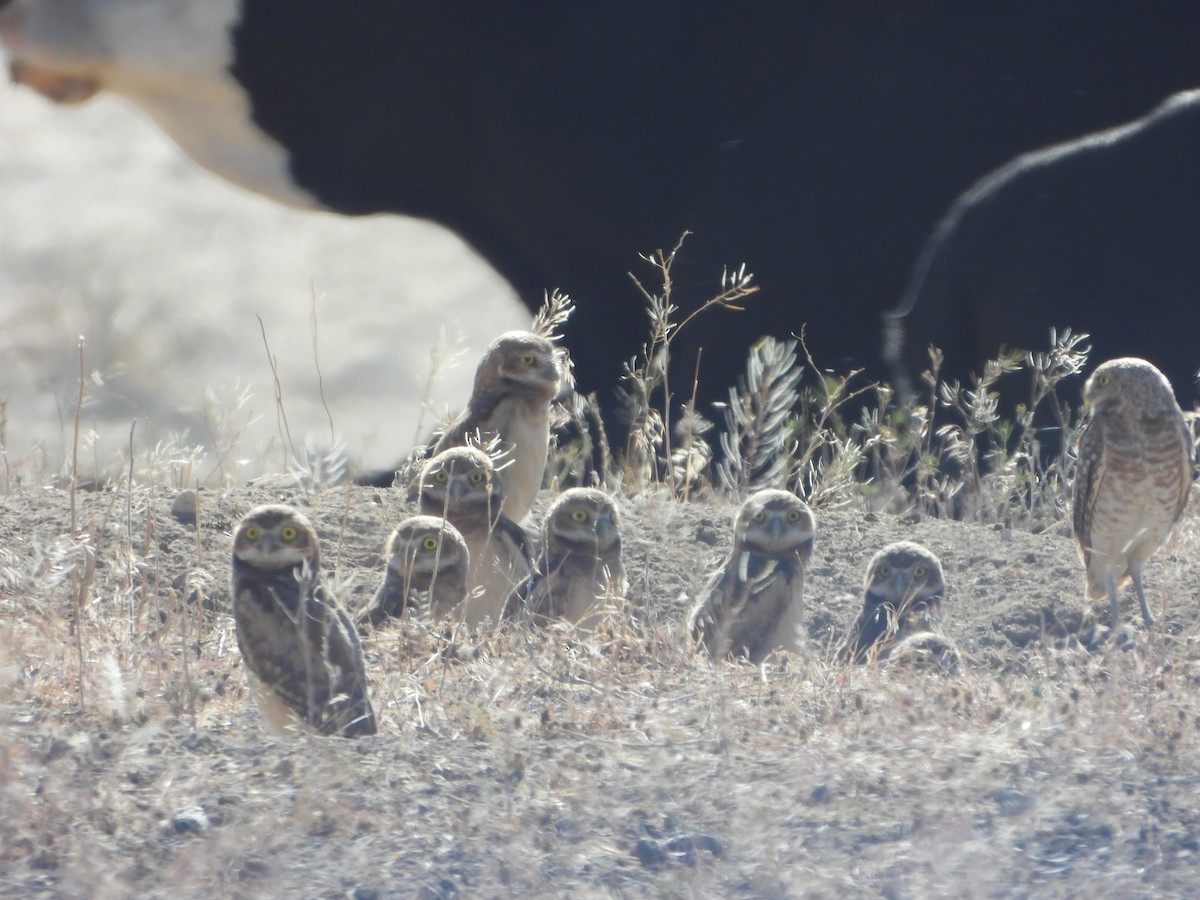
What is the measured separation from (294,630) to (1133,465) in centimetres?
355

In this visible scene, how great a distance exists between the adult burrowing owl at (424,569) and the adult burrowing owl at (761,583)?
34.6 inches

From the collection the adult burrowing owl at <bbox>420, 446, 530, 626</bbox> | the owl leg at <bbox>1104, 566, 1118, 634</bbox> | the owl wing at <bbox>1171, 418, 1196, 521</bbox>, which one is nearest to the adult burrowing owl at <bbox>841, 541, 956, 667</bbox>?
the owl leg at <bbox>1104, 566, 1118, 634</bbox>

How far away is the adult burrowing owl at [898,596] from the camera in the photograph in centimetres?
549

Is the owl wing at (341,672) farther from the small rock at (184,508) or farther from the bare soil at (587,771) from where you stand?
the small rock at (184,508)

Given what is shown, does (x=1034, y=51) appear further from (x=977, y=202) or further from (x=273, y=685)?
(x=273, y=685)

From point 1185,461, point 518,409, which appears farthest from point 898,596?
point 518,409

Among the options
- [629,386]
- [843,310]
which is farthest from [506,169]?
[843,310]

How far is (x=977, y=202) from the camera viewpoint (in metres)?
9.85

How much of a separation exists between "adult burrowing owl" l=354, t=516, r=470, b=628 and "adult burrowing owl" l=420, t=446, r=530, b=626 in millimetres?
Answer: 358

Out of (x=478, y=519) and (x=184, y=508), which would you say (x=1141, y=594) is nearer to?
(x=478, y=519)

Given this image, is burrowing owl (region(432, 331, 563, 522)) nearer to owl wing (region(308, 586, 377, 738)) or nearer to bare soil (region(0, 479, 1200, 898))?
bare soil (region(0, 479, 1200, 898))

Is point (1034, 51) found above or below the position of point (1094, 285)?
above

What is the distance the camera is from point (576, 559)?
6004mm

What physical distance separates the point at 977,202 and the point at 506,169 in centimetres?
352
